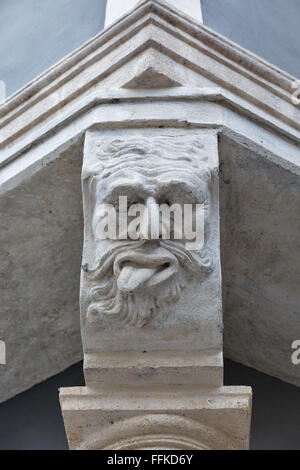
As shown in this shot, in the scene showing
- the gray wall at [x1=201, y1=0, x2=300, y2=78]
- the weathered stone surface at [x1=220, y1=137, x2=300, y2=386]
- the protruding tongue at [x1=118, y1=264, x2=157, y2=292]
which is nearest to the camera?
the protruding tongue at [x1=118, y1=264, x2=157, y2=292]

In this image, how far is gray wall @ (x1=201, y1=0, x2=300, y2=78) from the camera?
2924 millimetres

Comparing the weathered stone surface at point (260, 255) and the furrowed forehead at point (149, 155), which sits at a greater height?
the furrowed forehead at point (149, 155)

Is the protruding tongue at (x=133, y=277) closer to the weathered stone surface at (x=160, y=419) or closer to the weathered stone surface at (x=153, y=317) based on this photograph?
the weathered stone surface at (x=153, y=317)

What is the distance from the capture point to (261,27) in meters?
3.09

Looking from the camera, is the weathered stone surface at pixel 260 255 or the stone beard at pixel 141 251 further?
the weathered stone surface at pixel 260 255

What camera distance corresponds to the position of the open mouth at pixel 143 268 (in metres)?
2.04

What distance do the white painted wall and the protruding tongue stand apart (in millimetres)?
1033

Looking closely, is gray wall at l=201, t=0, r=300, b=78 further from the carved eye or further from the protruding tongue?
the protruding tongue

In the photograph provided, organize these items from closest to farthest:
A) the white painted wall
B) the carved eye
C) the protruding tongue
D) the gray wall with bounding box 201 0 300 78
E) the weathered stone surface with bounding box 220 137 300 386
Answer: the protruding tongue → the carved eye → the weathered stone surface with bounding box 220 137 300 386 → the white painted wall → the gray wall with bounding box 201 0 300 78

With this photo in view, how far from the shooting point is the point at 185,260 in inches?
83.0

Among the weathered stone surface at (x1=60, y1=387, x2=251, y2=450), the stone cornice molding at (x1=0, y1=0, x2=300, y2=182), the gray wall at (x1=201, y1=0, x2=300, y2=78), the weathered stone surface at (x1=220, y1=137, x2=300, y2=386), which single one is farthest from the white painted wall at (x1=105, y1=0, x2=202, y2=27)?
the weathered stone surface at (x1=60, y1=387, x2=251, y2=450)

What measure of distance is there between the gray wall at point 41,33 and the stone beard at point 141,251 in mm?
876

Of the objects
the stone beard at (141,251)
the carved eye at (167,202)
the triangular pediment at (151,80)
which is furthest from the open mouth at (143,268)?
the triangular pediment at (151,80)

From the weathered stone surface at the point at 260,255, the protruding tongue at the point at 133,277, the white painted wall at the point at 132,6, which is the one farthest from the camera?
the white painted wall at the point at 132,6
